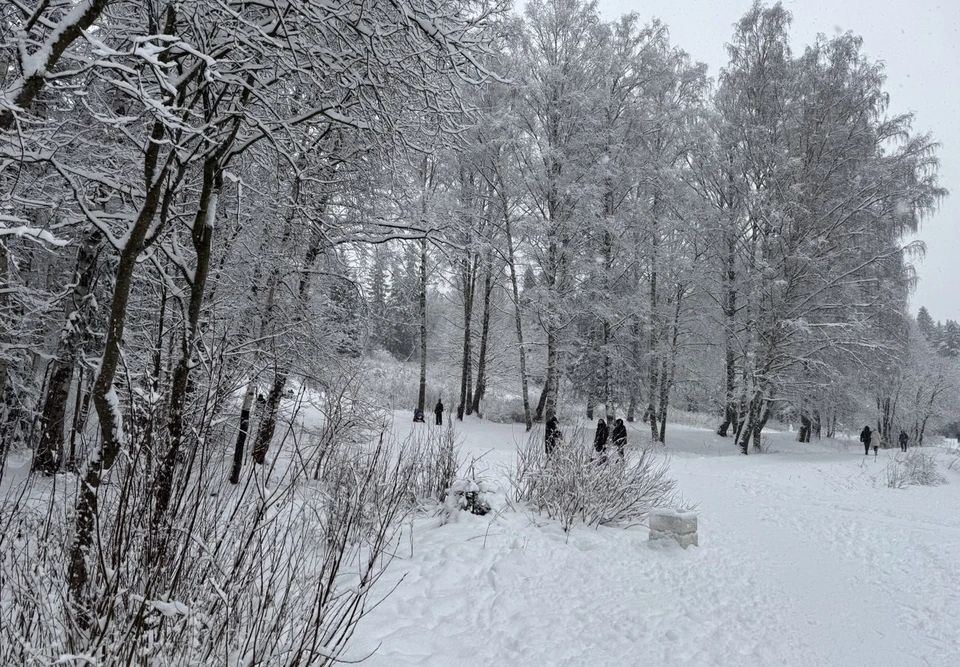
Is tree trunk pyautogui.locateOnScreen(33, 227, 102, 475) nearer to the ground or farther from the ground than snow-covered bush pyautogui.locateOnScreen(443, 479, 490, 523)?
farther from the ground

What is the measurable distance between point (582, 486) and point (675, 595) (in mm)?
1804

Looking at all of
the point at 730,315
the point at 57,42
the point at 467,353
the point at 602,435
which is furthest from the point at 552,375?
the point at 57,42

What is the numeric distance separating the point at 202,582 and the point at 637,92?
19.4 meters

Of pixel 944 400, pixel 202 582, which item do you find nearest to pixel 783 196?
pixel 202 582

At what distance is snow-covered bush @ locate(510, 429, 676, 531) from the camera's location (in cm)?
635

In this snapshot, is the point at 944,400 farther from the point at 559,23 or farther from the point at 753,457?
the point at 559,23

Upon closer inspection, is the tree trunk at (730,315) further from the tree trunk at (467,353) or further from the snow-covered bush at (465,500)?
the snow-covered bush at (465,500)

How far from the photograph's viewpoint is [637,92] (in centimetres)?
1822

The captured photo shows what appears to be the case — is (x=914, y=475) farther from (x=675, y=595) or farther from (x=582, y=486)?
(x=675, y=595)

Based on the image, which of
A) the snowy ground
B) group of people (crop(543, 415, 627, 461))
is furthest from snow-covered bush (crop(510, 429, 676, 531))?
group of people (crop(543, 415, 627, 461))

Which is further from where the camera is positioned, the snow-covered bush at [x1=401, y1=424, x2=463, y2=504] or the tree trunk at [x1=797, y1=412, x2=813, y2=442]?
the tree trunk at [x1=797, y1=412, x2=813, y2=442]

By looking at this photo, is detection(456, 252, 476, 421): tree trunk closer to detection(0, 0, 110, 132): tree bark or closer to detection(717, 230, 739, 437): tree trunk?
detection(717, 230, 739, 437): tree trunk

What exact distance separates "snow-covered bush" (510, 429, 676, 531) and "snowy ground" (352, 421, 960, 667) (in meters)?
0.25

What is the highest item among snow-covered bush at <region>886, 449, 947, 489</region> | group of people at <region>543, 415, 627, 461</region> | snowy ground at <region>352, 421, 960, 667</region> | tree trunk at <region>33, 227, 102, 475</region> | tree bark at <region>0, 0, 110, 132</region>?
tree bark at <region>0, 0, 110, 132</region>
